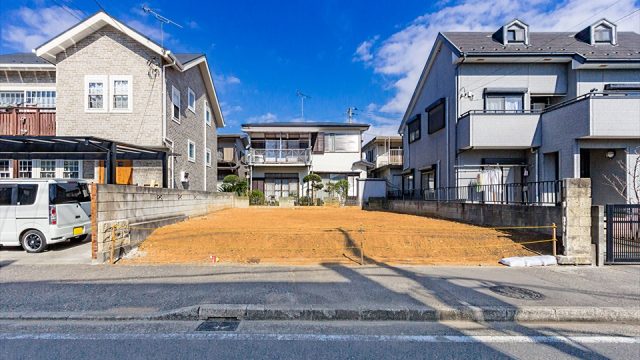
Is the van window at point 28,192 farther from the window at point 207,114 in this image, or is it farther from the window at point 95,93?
the window at point 207,114

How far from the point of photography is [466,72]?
14.0 m

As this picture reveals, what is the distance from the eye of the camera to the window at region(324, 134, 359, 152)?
2570 centimetres

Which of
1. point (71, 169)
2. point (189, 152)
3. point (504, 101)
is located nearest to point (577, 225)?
point (504, 101)

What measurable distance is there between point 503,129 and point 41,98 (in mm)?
22219

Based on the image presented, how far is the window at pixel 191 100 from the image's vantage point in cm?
1611

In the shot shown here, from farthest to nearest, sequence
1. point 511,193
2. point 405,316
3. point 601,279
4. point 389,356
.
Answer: point 511,193 → point 601,279 → point 405,316 → point 389,356

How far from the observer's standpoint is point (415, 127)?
19.5m

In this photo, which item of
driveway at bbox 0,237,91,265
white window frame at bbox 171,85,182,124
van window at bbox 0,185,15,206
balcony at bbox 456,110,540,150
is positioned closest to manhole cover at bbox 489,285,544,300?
driveway at bbox 0,237,91,265

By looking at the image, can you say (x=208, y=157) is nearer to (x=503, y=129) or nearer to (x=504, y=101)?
(x=503, y=129)

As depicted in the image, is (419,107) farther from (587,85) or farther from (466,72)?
(587,85)

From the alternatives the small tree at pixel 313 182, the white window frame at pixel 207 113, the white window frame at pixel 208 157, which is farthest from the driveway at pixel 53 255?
the small tree at pixel 313 182

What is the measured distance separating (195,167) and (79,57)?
7.20 meters

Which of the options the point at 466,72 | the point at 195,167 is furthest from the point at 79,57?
the point at 466,72

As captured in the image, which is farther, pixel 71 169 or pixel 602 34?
pixel 602 34
